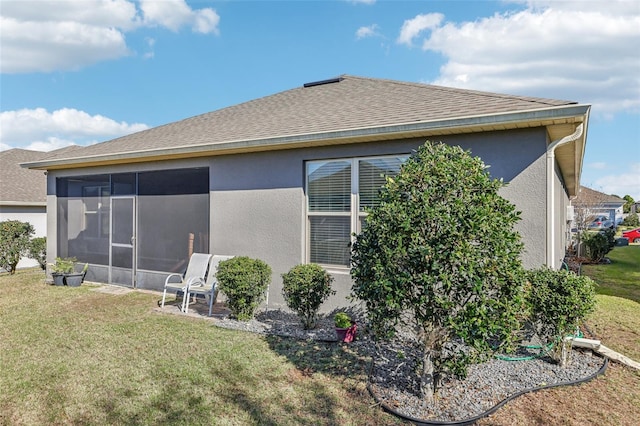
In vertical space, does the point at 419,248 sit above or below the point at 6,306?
above

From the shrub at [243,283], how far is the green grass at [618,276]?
7.87 meters

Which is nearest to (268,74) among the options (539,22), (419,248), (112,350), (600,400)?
(539,22)

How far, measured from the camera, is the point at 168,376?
3912mm

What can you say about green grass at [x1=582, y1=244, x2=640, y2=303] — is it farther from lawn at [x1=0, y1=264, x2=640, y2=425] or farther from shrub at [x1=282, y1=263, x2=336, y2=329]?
shrub at [x1=282, y1=263, x2=336, y2=329]

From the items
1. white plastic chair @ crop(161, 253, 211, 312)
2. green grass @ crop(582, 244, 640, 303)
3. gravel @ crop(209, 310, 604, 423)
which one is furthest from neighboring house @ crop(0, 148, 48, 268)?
green grass @ crop(582, 244, 640, 303)

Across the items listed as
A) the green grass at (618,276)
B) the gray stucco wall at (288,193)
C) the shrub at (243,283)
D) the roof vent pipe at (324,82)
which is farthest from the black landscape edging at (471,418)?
the roof vent pipe at (324,82)

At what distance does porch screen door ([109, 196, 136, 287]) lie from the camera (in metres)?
8.66

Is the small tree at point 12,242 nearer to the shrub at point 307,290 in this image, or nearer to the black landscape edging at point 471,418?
the shrub at point 307,290

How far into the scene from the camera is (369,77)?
8.99 m

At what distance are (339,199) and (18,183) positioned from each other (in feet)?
47.0

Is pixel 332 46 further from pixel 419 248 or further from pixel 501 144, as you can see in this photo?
pixel 419 248

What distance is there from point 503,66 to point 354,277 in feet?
44.4

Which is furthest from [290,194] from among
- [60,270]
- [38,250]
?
[38,250]

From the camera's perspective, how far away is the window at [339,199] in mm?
5828
